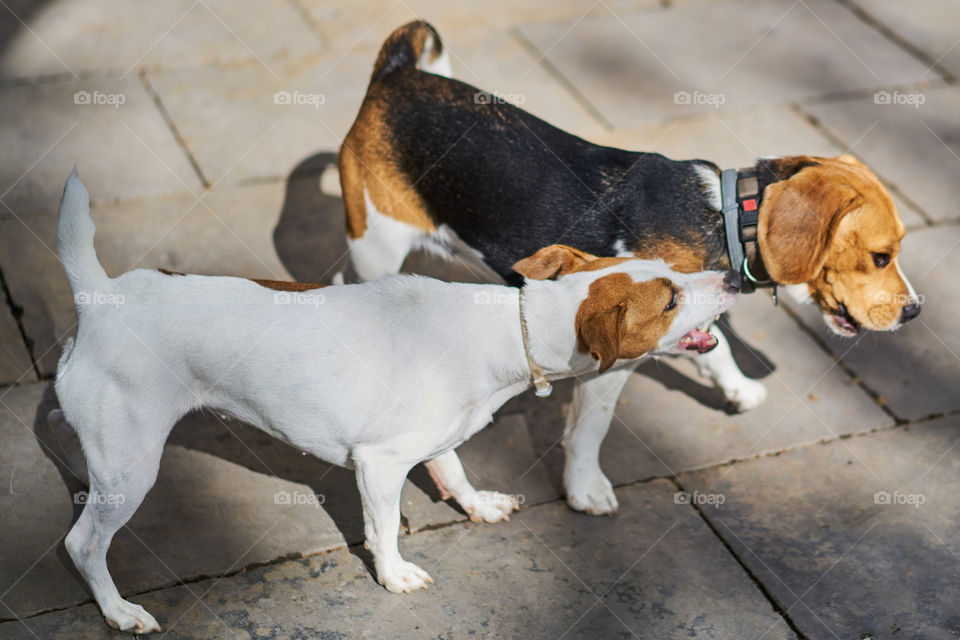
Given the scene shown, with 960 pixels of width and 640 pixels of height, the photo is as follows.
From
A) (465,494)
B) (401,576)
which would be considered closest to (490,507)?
(465,494)

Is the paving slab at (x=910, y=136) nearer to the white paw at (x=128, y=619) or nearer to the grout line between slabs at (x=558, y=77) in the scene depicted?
the grout line between slabs at (x=558, y=77)

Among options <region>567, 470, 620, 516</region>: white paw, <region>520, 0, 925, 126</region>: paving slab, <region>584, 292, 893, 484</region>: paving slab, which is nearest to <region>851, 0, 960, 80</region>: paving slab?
<region>520, 0, 925, 126</region>: paving slab

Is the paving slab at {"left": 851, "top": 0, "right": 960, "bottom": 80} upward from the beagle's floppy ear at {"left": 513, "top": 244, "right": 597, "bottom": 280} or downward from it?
upward

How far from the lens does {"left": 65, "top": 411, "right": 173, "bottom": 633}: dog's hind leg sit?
12.2 ft

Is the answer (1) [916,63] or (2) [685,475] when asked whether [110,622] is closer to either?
(2) [685,475]

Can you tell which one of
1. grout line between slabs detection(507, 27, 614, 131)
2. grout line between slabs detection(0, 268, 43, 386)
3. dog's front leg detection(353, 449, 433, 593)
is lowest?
grout line between slabs detection(0, 268, 43, 386)

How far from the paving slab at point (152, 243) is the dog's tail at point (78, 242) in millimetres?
1857

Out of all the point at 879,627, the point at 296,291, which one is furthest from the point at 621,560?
the point at 296,291

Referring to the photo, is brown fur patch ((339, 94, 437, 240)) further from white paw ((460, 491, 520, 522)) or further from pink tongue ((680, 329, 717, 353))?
pink tongue ((680, 329, 717, 353))

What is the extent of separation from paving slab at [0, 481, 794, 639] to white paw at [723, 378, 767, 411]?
36.6 inches

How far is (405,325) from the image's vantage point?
395 centimetres

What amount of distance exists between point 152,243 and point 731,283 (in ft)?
12.5

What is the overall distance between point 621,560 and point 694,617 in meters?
0.42

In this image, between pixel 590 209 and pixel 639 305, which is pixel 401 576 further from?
pixel 590 209
